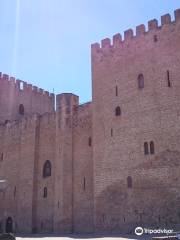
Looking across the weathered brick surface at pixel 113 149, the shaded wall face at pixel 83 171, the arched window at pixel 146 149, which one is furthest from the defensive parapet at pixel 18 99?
the arched window at pixel 146 149

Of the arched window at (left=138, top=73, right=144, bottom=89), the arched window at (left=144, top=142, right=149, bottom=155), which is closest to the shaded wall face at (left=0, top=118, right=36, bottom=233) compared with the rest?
the arched window at (left=138, top=73, right=144, bottom=89)

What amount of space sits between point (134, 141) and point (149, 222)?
3633 mm

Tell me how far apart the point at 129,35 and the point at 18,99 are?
13.7 m

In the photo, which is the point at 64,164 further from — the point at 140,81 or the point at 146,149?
the point at 140,81

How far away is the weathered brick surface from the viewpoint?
1705cm

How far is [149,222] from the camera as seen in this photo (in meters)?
16.8

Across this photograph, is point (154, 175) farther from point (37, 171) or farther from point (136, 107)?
point (37, 171)

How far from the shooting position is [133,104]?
18609mm

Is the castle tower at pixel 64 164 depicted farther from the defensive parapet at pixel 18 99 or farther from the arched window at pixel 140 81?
the defensive parapet at pixel 18 99

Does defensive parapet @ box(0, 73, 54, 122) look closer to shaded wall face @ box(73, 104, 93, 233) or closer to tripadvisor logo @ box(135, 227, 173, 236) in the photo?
shaded wall face @ box(73, 104, 93, 233)

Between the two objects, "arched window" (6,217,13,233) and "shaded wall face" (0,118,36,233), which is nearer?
"shaded wall face" (0,118,36,233)

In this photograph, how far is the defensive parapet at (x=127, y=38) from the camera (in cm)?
1820

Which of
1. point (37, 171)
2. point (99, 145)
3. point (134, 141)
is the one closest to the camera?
point (134, 141)

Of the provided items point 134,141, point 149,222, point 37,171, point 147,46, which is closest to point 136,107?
point 134,141
